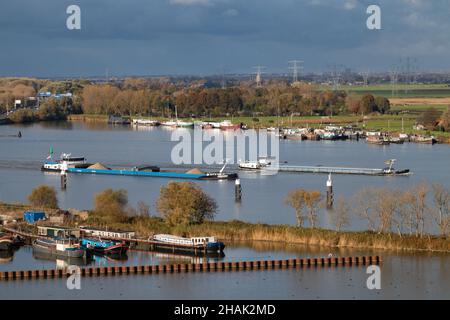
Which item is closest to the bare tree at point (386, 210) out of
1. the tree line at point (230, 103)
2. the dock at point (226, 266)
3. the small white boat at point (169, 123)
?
the dock at point (226, 266)

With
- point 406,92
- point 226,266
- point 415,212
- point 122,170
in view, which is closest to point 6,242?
point 226,266

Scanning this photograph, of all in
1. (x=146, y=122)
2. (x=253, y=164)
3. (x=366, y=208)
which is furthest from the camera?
(x=146, y=122)

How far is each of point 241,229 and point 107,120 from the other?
25283mm

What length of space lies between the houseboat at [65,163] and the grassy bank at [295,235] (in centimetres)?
707

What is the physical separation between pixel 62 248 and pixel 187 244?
46.7 inches

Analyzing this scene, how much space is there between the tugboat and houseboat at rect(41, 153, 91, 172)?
7330 millimetres

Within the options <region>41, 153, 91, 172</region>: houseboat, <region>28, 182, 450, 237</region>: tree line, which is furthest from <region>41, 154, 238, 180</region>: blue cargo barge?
<region>28, 182, 450, 237</region>: tree line

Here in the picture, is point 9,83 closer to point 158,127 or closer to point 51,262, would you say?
point 158,127

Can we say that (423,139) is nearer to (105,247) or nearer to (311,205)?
(311,205)

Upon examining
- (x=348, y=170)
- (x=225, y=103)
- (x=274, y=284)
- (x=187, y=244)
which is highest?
(x=225, y=103)

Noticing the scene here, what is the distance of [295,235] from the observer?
35.4ft

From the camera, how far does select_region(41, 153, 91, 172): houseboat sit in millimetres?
18672

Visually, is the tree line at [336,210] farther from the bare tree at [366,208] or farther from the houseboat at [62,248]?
the houseboat at [62,248]

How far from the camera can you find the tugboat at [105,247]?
1077 cm
